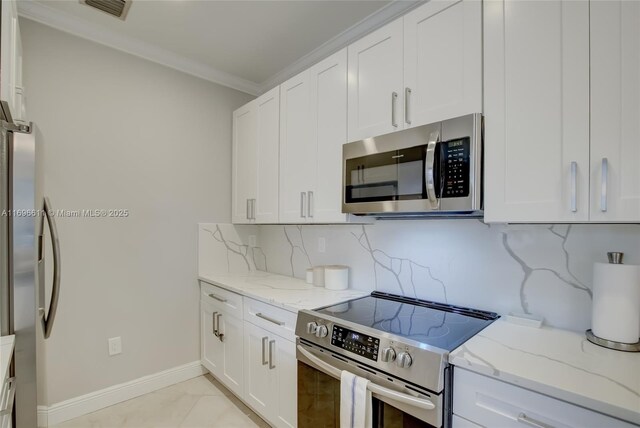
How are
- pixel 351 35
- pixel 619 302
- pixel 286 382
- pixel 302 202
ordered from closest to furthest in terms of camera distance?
pixel 619 302, pixel 286 382, pixel 302 202, pixel 351 35

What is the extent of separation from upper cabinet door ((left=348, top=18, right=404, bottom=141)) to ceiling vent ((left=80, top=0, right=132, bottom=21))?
141 centimetres

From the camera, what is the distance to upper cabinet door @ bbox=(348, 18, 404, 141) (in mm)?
1560

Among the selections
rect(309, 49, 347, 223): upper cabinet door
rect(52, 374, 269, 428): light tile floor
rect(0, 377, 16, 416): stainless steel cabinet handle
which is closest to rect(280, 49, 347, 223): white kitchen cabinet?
rect(309, 49, 347, 223): upper cabinet door

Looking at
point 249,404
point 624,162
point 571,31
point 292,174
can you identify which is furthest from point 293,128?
point 249,404

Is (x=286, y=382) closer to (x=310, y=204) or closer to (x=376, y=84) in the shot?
(x=310, y=204)

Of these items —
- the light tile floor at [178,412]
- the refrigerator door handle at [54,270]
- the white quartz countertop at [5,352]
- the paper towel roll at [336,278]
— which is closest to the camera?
the white quartz countertop at [5,352]

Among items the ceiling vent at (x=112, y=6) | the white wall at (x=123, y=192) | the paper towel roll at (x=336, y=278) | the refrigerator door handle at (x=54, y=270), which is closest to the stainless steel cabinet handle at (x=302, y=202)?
the paper towel roll at (x=336, y=278)

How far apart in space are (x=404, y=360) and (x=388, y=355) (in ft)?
0.22

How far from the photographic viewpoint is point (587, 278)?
1285 mm

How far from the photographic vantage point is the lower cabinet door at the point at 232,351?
2.12 m

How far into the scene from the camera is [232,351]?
7.26ft

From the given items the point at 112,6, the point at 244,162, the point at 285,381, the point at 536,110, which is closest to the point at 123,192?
the point at 244,162

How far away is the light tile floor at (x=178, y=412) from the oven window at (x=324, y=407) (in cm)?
68

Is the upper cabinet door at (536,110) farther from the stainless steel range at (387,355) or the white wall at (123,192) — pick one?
the white wall at (123,192)
